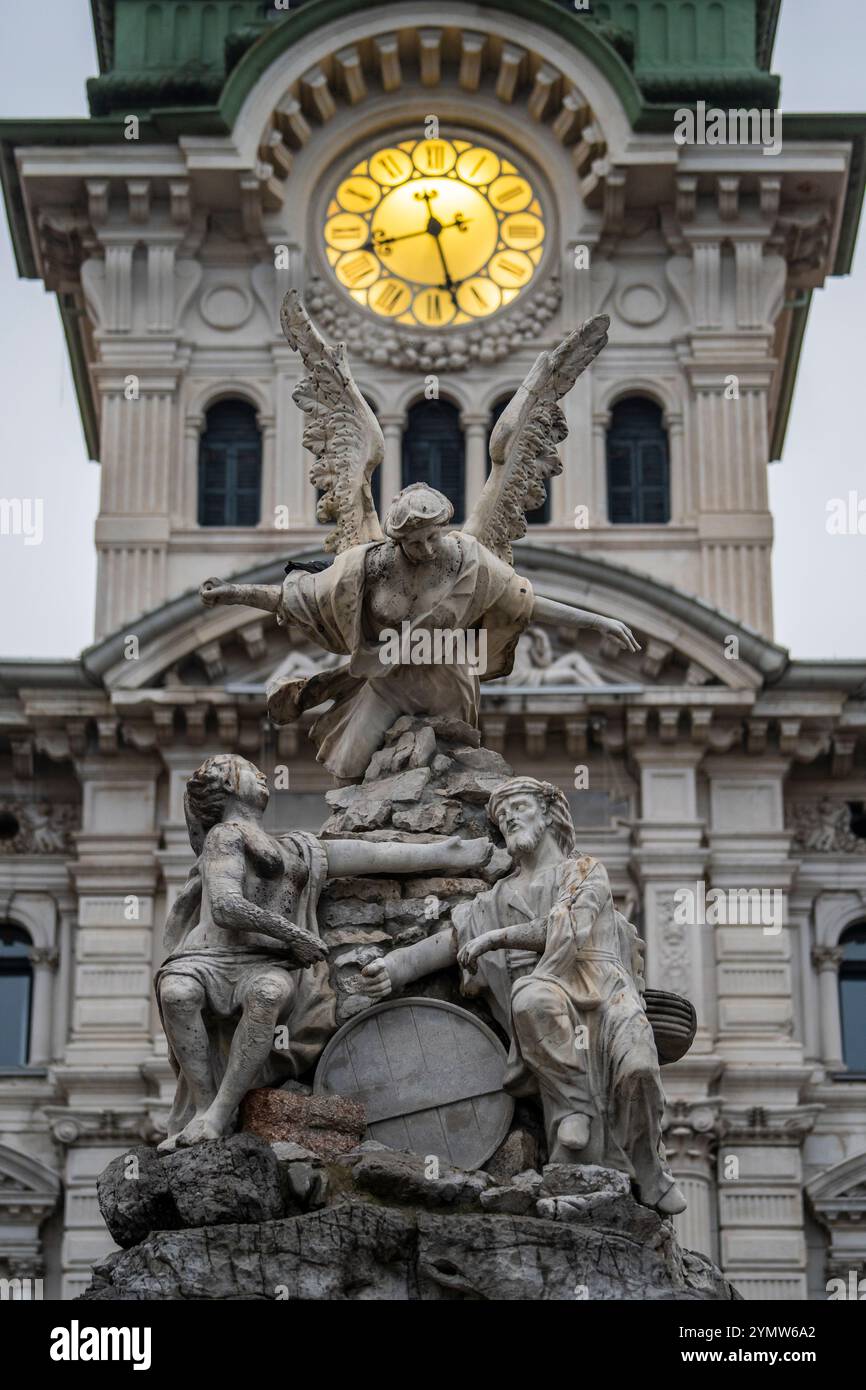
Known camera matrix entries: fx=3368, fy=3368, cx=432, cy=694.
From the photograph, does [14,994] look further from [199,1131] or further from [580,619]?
[199,1131]

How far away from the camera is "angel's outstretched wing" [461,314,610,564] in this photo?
16062 millimetres

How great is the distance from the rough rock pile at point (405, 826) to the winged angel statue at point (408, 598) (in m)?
0.21

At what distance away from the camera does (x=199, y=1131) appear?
43.1ft

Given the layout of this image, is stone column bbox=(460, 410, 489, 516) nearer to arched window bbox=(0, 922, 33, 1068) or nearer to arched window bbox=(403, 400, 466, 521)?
arched window bbox=(403, 400, 466, 521)

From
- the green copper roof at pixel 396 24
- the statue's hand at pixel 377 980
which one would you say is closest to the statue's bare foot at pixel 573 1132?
the statue's hand at pixel 377 980

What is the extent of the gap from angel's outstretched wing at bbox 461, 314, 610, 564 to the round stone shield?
10.2 ft

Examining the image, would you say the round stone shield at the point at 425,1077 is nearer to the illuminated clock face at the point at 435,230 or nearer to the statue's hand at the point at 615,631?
the statue's hand at the point at 615,631

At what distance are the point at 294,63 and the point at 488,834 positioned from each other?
3278cm

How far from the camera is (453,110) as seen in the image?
46906 mm

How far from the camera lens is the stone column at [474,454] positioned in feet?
147

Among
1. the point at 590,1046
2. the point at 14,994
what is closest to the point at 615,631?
the point at 590,1046

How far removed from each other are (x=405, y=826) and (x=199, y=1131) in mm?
1983
